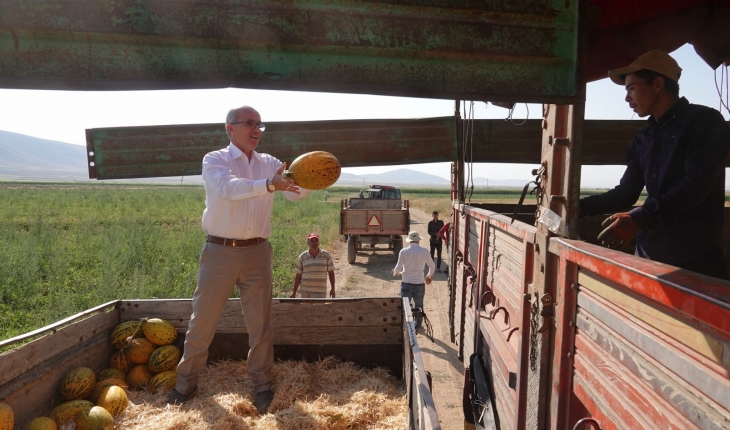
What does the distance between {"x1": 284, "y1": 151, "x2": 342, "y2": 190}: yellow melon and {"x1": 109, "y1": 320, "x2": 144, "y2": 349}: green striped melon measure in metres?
1.94

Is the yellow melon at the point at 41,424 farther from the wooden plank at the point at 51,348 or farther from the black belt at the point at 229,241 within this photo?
the black belt at the point at 229,241

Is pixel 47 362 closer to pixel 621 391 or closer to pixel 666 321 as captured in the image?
pixel 621 391

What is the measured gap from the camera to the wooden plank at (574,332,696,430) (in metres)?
1.24

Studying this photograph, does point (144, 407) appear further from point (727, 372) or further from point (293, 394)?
point (727, 372)

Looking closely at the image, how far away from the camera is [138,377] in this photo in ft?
12.2

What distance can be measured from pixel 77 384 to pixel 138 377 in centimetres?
50

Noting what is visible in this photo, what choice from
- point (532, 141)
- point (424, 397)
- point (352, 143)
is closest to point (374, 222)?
point (532, 141)

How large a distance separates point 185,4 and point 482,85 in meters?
1.13

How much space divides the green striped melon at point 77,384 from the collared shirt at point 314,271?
401cm

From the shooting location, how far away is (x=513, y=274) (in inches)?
114

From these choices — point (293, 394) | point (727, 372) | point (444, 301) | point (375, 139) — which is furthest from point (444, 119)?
point (444, 301)

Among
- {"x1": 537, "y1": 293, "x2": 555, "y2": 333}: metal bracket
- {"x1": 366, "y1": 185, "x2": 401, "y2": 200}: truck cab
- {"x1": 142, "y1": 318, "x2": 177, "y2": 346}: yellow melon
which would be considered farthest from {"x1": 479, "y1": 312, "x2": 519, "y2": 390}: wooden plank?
{"x1": 366, "y1": 185, "x2": 401, "y2": 200}: truck cab

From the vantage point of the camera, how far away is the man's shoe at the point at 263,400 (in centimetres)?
336

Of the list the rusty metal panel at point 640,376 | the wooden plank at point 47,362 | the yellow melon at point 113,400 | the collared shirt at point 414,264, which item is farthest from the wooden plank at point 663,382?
the collared shirt at point 414,264
